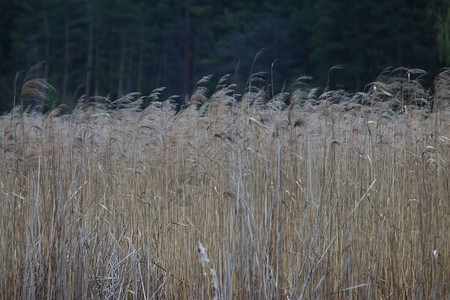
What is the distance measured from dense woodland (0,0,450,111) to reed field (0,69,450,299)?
18215mm

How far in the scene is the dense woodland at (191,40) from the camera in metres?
22.7

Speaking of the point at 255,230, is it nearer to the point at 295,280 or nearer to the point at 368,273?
the point at 295,280

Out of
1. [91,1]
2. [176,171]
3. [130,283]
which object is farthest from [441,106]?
[91,1]

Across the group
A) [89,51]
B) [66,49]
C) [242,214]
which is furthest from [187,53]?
[242,214]

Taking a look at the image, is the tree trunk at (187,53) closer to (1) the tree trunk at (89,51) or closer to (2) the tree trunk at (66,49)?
(1) the tree trunk at (89,51)

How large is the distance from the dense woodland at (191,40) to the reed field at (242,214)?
18.2 meters

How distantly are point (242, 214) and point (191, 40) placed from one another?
1056 inches

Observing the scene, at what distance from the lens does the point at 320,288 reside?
3447 mm

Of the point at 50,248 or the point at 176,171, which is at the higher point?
the point at 176,171

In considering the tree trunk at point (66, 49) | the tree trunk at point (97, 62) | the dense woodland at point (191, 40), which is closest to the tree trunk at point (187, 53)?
the dense woodland at point (191, 40)

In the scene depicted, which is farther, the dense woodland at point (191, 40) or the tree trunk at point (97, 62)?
the tree trunk at point (97, 62)

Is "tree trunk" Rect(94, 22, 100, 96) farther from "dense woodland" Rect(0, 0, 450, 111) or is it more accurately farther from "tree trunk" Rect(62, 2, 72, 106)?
"tree trunk" Rect(62, 2, 72, 106)

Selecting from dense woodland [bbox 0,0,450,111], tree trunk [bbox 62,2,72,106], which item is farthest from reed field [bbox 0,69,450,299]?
tree trunk [bbox 62,2,72,106]

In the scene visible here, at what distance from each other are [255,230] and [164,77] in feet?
85.5
